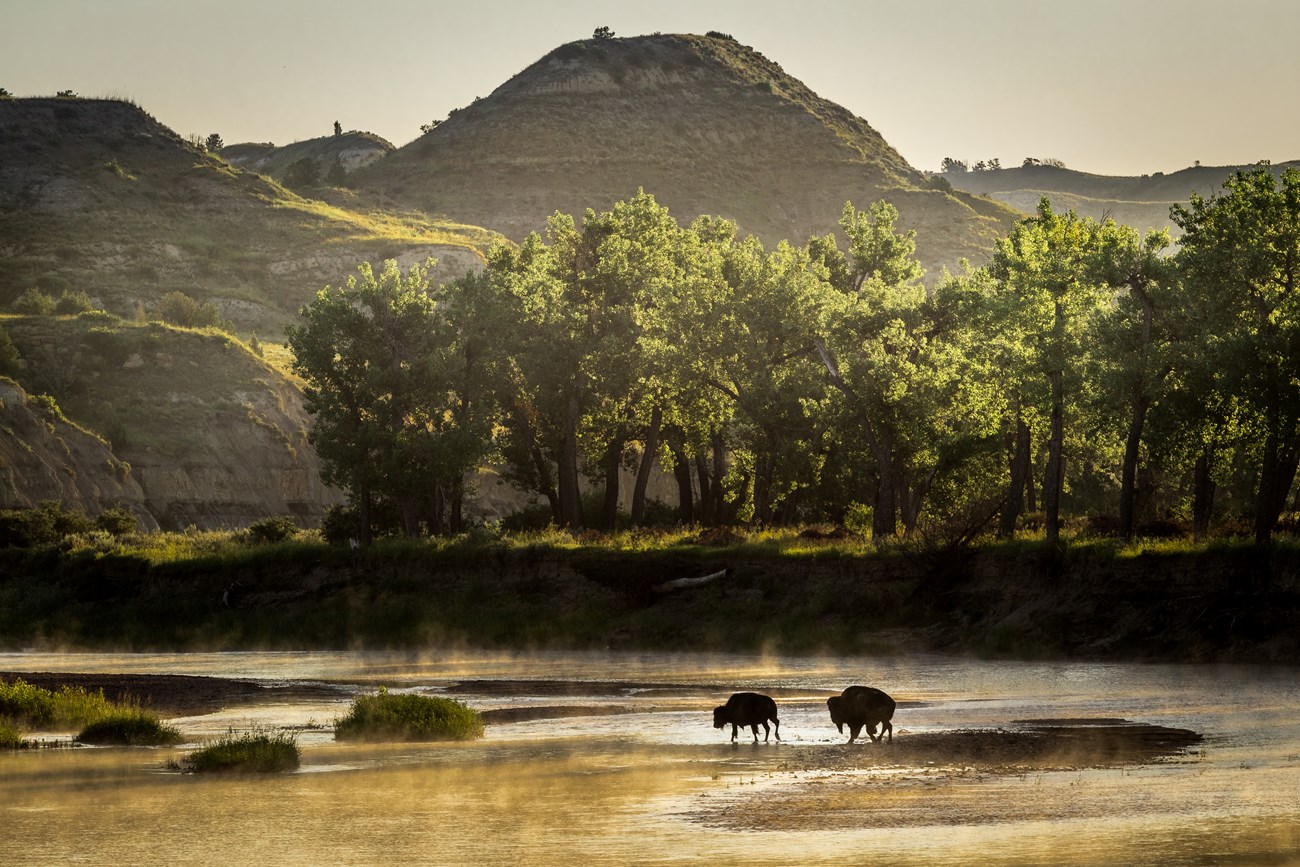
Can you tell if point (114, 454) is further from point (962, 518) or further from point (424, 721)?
point (424, 721)

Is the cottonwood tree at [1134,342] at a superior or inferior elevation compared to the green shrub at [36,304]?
inferior

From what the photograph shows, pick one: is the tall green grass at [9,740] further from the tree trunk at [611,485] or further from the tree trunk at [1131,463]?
the tree trunk at [611,485]

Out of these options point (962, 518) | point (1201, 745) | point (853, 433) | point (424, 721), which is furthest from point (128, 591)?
point (1201, 745)

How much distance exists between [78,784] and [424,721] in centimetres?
711

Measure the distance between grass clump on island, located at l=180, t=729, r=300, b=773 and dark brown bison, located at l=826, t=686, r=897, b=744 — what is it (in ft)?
27.6

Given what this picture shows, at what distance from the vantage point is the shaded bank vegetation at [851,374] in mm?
53000

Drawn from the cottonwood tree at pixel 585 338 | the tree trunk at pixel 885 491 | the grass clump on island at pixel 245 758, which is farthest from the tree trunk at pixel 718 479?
the grass clump on island at pixel 245 758

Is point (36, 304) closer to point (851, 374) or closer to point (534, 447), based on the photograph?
point (534, 447)

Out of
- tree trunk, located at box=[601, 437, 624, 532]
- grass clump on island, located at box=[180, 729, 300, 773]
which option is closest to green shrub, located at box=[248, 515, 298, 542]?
tree trunk, located at box=[601, 437, 624, 532]

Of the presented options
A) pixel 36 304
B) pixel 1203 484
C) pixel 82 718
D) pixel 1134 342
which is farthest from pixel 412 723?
pixel 36 304

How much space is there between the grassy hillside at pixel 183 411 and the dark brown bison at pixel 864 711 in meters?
98.4

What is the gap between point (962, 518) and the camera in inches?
2130

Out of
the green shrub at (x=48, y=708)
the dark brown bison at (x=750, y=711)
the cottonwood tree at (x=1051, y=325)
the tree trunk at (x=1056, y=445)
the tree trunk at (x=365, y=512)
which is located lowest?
the green shrub at (x=48, y=708)

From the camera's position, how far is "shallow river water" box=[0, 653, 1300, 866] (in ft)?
51.3
